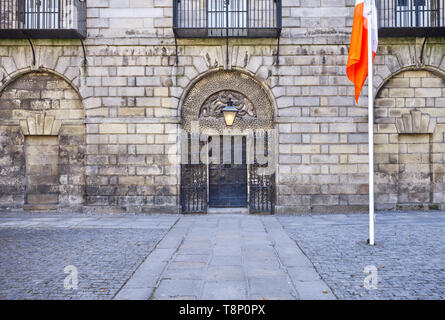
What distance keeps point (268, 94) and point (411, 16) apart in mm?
5191

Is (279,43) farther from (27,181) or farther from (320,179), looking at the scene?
(27,181)

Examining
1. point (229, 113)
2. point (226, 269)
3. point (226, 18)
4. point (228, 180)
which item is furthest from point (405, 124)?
point (226, 269)

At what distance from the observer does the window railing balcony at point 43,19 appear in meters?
10.1

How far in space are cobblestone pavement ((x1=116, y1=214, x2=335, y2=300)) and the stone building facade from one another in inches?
126

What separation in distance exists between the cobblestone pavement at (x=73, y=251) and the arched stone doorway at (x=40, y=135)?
3.59ft

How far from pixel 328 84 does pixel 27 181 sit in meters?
10.3

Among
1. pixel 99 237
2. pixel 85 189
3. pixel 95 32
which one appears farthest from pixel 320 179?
pixel 95 32

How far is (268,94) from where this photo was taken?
420 inches

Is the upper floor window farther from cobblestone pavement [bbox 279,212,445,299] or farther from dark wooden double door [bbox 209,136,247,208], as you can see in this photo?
cobblestone pavement [bbox 279,212,445,299]

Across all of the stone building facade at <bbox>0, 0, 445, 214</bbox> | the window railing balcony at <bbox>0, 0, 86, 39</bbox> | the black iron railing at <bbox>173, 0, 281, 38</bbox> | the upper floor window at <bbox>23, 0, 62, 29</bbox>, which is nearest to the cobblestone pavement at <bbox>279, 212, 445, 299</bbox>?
the stone building facade at <bbox>0, 0, 445, 214</bbox>

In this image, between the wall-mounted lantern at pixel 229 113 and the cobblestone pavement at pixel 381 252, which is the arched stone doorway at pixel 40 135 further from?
the cobblestone pavement at pixel 381 252

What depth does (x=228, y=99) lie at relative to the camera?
10.6 metres

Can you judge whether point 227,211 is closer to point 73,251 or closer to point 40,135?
point 73,251

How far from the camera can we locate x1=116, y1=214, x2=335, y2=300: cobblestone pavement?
13.6ft
